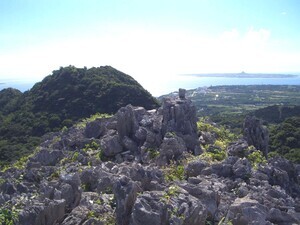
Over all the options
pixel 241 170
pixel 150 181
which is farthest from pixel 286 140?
pixel 150 181

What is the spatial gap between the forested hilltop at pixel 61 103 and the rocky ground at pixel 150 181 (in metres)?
19.8

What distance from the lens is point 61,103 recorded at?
49.0m

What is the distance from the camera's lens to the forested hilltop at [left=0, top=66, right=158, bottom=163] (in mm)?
42969

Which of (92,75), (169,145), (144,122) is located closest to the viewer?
(169,145)

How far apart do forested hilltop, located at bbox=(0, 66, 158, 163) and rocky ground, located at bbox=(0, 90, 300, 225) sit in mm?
Answer: 19754

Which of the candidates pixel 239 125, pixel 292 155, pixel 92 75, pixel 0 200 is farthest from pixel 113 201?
pixel 239 125

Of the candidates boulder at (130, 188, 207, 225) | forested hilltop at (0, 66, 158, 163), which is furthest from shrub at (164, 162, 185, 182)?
forested hilltop at (0, 66, 158, 163)

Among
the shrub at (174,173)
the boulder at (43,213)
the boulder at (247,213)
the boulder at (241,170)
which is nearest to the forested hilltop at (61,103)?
the shrub at (174,173)

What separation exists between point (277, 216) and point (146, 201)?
429cm

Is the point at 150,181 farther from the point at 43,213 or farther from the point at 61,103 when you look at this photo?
the point at 61,103

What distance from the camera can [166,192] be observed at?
11.7 m

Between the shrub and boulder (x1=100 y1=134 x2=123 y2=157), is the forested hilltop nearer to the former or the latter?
boulder (x1=100 y1=134 x2=123 y2=157)

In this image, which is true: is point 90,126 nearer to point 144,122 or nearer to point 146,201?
point 144,122

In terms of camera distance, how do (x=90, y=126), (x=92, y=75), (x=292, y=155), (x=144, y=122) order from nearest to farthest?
(x=144, y=122)
(x=90, y=126)
(x=292, y=155)
(x=92, y=75)
